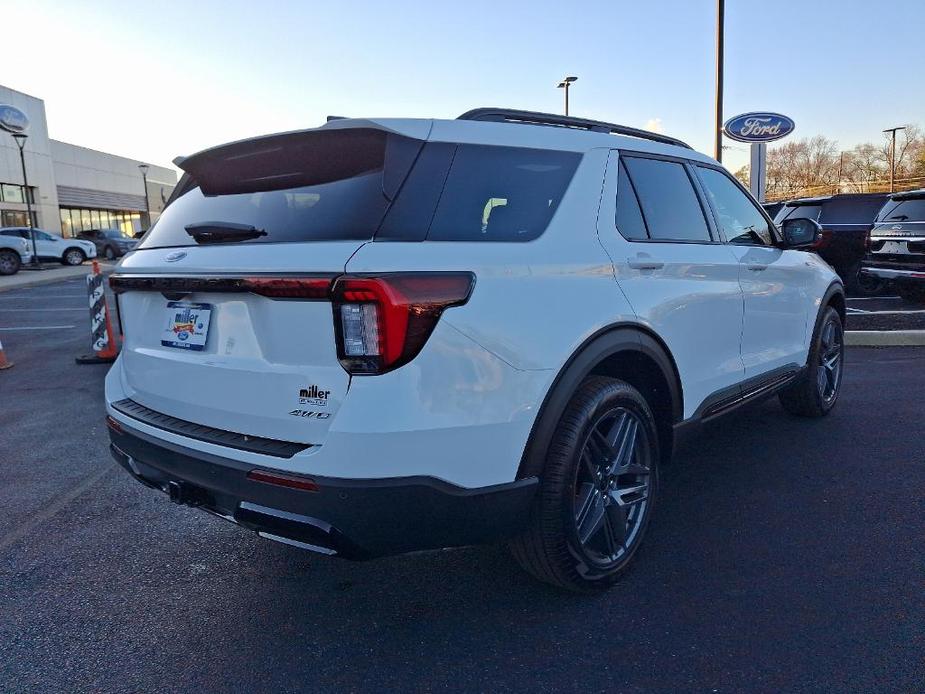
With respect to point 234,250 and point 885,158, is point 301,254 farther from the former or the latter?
point 885,158

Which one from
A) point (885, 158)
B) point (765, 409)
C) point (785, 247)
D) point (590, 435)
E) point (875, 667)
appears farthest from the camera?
point (885, 158)

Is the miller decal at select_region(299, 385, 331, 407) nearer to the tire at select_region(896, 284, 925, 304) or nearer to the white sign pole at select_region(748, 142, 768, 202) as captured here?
the tire at select_region(896, 284, 925, 304)

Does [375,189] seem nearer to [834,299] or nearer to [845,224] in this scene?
[834,299]

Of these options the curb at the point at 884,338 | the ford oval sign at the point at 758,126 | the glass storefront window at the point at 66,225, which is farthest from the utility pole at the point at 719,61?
the glass storefront window at the point at 66,225

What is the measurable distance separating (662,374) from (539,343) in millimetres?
935

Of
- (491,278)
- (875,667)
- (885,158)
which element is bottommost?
(875,667)

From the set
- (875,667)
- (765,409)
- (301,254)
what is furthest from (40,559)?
(765,409)

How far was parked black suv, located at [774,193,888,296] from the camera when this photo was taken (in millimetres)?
11922

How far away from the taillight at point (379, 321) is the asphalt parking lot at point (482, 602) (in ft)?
3.56

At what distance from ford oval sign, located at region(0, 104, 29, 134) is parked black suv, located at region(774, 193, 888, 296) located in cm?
3832

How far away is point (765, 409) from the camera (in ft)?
17.4

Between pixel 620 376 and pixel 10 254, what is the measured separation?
2669 centimetres

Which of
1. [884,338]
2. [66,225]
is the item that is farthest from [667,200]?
[66,225]

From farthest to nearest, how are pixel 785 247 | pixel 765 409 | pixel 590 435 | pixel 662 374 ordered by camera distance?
pixel 765 409
pixel 785 247
pixel 662 374
pixel 590 435
